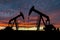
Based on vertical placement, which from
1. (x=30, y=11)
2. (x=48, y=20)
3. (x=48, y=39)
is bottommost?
(x=48, y=39)

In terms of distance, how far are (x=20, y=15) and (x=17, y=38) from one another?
142 feet

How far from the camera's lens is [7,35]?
2380 centimetres

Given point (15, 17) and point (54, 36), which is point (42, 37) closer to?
point (54, 36)

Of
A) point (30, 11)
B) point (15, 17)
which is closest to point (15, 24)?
point (15, 17)

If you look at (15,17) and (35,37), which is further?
(15,17)

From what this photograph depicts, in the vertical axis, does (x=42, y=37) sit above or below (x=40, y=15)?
below

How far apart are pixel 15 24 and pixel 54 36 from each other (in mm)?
49490

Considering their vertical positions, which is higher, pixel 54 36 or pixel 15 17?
pixel 15 17

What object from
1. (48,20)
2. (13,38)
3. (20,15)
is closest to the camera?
(13,38)

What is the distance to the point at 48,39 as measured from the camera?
23.3 metres

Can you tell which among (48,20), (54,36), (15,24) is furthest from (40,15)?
(54,36)

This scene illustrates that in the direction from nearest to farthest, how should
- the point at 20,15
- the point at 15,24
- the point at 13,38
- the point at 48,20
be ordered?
the point at 13,38, the point at 48,20, the point at 20,15, the point at 15,24

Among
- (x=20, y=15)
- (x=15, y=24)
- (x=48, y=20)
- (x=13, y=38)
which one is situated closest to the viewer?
(x=13, y=38)

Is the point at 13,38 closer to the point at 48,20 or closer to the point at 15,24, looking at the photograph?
the point at 48,20
